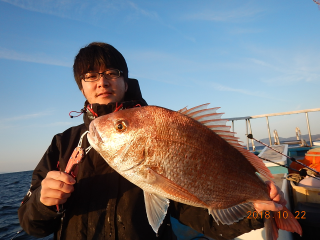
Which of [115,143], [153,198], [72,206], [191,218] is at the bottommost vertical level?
[191,218]

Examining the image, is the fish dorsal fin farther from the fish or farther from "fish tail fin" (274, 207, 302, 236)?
"fish tail fin" (274, 207, 302, 236)

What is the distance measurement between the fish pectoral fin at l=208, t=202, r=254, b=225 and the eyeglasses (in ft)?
6.00

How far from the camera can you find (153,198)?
156 cm

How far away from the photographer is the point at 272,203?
5.59 ft

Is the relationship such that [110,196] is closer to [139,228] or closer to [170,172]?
[139,228]

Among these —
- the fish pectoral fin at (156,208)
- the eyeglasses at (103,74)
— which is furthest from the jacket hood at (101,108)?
the fish pectoral fin at (156,208)

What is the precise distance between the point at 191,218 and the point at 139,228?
2.00ft

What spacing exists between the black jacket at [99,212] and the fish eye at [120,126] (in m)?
0.67

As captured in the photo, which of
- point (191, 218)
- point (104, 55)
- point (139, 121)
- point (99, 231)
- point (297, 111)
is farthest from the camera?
point (297, 111)

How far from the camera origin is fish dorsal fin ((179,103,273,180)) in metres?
1.71

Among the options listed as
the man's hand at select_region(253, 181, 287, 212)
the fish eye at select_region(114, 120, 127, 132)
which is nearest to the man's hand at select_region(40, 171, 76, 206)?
the fish eye at select_region(114, 120, 127, 132)

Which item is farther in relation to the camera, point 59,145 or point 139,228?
point 59,145

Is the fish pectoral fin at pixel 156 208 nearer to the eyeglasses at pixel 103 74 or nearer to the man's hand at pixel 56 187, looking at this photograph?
the man's hand at pixel 56 187

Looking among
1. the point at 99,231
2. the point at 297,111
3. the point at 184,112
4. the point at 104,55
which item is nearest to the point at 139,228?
the point at 99,231
